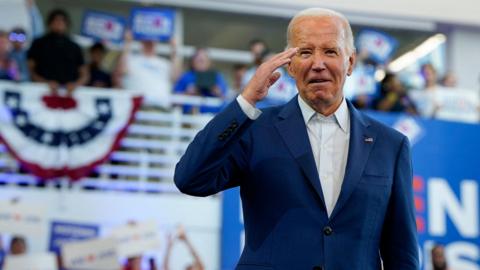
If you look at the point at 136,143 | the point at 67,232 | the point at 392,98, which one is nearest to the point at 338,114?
the point at 67,232

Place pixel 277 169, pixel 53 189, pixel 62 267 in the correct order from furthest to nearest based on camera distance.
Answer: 1. pixel 53 189
2. pixel 62 267
3. pixel 277 169

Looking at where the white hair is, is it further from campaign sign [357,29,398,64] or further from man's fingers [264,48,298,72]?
campaign sign [357,29,398,64]

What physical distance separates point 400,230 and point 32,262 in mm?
6361

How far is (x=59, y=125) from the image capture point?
9781 mm

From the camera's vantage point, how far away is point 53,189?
9852 millimetres

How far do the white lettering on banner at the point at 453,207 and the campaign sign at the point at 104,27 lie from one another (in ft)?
12.7

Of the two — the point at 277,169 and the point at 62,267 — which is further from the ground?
the point at 277,169

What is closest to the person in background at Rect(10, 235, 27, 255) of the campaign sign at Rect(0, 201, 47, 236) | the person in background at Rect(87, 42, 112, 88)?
the campaign sign at Rect(0, 201, 47, 236)

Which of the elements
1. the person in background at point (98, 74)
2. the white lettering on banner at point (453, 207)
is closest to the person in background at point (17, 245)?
the person in background at point (98, 74)

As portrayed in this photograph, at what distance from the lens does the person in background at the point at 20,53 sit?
9.59 m

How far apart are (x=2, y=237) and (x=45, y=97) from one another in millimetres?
1442

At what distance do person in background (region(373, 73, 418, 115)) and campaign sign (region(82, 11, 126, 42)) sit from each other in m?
3.10

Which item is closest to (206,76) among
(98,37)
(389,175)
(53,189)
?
(98,37)

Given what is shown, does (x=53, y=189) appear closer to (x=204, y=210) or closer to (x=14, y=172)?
(x=14, y=172)
